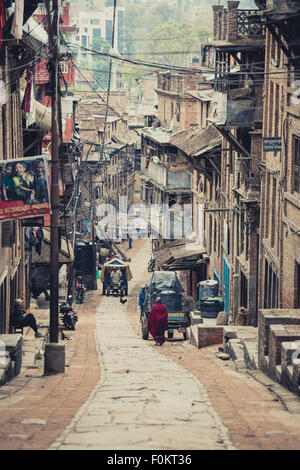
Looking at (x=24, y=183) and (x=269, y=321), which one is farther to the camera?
(x=24, y=183)

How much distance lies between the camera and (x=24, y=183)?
18.7 metres

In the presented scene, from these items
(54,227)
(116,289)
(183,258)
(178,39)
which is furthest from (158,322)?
(178,39)

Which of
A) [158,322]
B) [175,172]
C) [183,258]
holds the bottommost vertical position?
[183,258]

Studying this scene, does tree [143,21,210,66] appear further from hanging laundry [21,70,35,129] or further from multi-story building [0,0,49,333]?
hanging laundry [21,70,35,129]

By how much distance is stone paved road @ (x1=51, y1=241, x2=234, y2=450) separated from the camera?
10.2 m

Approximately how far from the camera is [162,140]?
2248 inches

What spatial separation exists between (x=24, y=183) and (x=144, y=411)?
7315mm

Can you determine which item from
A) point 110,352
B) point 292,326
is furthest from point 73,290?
point 292,326

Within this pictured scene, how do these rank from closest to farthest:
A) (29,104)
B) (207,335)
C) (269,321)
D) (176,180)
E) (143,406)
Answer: (143,406), (269,321), (29,104), (207,335), (176,180)

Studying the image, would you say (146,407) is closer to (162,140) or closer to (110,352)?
(110,352)

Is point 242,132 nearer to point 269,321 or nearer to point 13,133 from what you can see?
point 13,133

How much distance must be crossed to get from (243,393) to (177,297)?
15.6 m

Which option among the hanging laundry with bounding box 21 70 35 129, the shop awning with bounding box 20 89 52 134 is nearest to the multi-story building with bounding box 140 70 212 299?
the shop awning with bounding box 20 89 52 134

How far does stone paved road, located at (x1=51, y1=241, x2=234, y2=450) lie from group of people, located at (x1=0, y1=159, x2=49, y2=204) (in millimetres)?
4031
